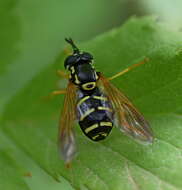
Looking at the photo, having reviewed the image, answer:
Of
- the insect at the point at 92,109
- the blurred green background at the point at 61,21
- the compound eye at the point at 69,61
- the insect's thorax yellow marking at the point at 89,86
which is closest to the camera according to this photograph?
the insect at the point at 92,109

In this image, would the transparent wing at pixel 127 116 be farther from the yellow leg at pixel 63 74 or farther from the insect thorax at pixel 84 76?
the yellow leg at pixel 63 74

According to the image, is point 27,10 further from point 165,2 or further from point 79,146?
point 79,146

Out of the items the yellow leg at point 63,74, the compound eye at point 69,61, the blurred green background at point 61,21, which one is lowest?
the yellow leg at point 63,74

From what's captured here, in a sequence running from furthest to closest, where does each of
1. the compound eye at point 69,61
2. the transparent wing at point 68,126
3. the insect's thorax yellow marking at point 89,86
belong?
the compound eye at point 69,61, the insect's thorax yellow marking at point 89,86, the transparent wing at point 68,126

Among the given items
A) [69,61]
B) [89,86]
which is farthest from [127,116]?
[69,61]

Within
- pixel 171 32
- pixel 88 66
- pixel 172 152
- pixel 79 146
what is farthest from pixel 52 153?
pixel 171 32

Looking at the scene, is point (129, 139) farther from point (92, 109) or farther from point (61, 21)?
point (61, 21)

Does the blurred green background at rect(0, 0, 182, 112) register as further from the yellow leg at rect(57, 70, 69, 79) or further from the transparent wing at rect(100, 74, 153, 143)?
the transparent wing at rect(100, 74, 153, 143)

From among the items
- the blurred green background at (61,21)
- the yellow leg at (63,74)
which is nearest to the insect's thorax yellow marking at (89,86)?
the yellow leg at (63,74)

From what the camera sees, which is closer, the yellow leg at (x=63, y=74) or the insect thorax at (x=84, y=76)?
the insect thorax at (x=84, y=76)
